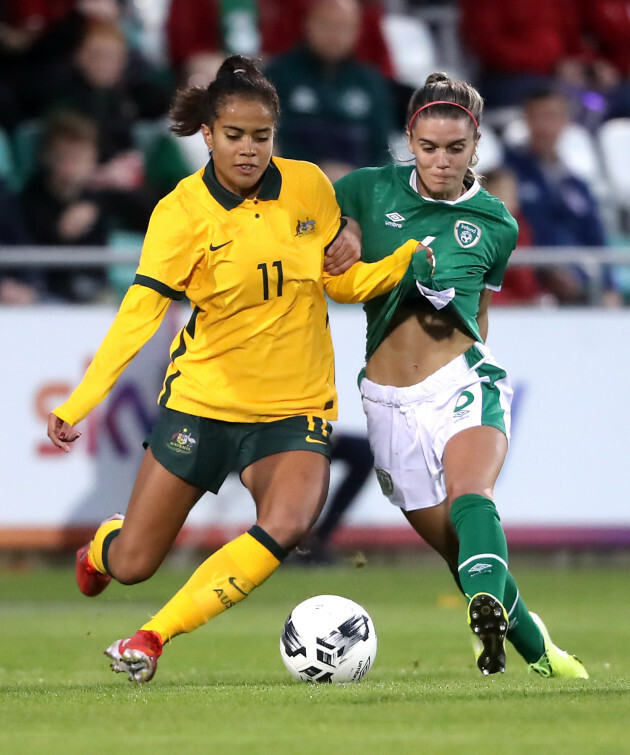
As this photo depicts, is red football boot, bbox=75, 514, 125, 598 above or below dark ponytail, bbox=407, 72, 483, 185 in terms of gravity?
below

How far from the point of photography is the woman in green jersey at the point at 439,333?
20.0ft

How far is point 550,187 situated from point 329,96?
190 centimetres

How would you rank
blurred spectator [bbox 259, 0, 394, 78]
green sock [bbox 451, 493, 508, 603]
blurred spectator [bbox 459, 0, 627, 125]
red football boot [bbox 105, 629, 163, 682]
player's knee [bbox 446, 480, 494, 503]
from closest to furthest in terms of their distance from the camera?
green sock [bbox 451, 493, 508, 603] < red football boot [bbox 105, 629, 163, 682] < player's knee [bbox 446, 480, 494, 503] < blurred spectator [bbox 259, 0, 394, 78] < blurred spectator [bbox 459, 0, 627, 125]

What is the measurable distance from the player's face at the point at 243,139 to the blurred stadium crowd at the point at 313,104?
4.93 metres

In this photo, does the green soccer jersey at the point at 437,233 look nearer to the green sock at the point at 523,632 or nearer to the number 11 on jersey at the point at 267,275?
the number 11 on jersey at the point at 267,275

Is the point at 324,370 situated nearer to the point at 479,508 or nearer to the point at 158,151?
the point at 479,508

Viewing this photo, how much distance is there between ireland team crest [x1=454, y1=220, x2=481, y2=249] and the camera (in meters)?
6.28

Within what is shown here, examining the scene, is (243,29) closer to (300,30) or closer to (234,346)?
(300,30)

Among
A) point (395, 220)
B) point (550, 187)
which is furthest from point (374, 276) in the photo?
point (550, 187)

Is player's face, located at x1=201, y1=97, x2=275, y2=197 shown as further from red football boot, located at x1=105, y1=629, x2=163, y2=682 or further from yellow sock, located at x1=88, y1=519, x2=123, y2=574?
red football boot, located at x1=105, y1=629, x2=163, y2=682

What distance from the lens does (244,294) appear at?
19.8 feet

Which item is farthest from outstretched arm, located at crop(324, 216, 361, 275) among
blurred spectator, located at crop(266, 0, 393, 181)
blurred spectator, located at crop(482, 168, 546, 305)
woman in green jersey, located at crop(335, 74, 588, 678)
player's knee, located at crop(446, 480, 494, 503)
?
blurred spectator, located at crop(266, 0, 393, 181)

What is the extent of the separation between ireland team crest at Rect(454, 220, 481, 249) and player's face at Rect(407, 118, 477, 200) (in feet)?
0.50

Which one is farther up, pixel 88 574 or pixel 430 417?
pixel 430 417
